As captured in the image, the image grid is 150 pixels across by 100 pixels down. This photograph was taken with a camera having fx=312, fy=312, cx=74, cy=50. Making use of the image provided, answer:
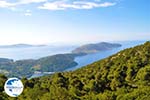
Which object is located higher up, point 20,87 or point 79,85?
point 20,87

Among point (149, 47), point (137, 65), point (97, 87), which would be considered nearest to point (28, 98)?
point (97, 87)

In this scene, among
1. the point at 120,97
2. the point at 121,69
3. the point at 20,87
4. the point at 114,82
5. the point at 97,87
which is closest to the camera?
the point at 20,87

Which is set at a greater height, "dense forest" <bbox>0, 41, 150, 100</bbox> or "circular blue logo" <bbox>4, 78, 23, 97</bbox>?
"circular blue logo" <bbox>4, 78, 23, 97</bbox>

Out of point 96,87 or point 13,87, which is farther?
point 96,87

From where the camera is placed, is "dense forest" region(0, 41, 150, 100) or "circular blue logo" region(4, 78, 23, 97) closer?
"circular blue logo" region(4, 78, 23, 97)

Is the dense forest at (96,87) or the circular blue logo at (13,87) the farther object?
the dense forest at (96,87)

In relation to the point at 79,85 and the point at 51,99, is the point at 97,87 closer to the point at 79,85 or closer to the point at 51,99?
the point at 79,85

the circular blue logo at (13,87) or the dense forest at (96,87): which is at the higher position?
the circular blue logo at (13,87)

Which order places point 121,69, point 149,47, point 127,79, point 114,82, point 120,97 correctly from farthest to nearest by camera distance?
1. point 149,47
2. point 121,69
3. point 127,79
4. point 114,82
5. point 120,97
